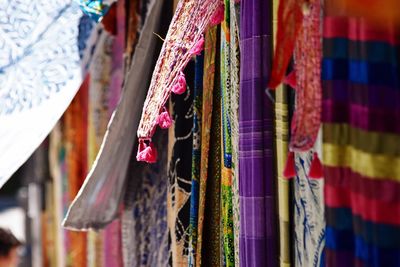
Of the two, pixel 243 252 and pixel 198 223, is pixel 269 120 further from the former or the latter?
pixel 198 223

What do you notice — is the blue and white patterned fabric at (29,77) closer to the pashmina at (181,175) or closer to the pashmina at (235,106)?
the pashmina at (181,175)

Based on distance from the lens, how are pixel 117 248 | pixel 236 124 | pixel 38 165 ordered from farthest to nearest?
pixel 38 165, pixel 117 248, pixel 236 124

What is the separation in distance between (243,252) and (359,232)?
1.53ft

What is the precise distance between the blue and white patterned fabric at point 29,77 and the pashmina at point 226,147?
64 centimetres

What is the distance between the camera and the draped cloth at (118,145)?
2.24 m

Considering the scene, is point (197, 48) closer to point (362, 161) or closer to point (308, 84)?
point (308, 84)

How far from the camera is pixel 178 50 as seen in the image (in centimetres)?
163

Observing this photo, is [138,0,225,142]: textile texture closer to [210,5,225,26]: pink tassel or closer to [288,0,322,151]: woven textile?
[210,5,225,26]: pink tassel

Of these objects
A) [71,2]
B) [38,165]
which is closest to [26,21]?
[71,2]

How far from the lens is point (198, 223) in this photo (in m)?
1.92

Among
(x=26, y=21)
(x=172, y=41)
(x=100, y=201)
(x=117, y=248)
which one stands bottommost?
(x=117, y=248)

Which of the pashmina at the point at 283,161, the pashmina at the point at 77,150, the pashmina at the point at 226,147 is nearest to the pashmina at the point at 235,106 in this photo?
the pashmina at the point at 226,147

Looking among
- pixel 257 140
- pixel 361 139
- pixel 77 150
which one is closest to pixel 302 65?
pixel 361 139

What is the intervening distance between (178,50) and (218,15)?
121mm
